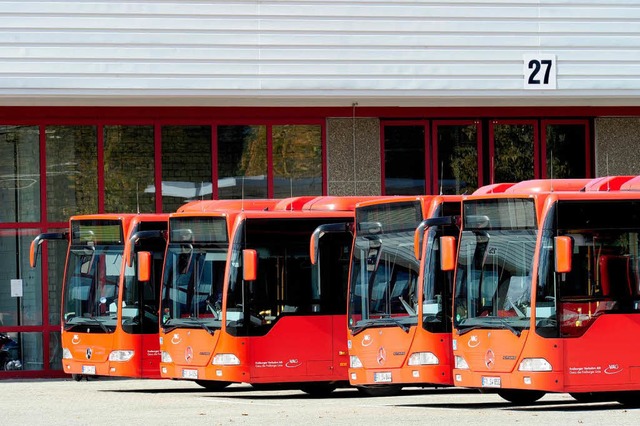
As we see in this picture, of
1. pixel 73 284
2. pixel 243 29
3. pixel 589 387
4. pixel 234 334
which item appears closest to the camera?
pixel 589 387

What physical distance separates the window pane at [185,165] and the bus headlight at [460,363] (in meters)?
10.3

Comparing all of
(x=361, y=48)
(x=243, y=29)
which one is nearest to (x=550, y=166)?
(x=361, y=48)

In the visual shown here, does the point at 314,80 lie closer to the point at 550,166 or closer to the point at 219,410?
the point at 550,166

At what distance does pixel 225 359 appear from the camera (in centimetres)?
1998

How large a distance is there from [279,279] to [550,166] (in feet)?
29.8

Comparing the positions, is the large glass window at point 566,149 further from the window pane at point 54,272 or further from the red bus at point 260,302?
the window pane at point 54,272

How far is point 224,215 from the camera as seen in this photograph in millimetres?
20438

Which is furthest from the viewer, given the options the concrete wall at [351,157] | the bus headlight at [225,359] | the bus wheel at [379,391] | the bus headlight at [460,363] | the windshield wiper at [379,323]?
the concrete wall at [351,157]

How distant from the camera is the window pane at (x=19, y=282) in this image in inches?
1056

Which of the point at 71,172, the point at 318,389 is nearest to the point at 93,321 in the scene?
the point at 318,389

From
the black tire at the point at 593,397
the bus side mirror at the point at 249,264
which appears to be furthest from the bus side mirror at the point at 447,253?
the bus side mirror at the point at 249,264

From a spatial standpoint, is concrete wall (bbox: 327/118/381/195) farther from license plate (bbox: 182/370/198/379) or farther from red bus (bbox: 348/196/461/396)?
red bus (bbox: 348/196/461/396)

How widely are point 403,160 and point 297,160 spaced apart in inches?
72.1

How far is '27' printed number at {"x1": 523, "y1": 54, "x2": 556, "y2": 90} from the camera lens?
25797 millimetres
